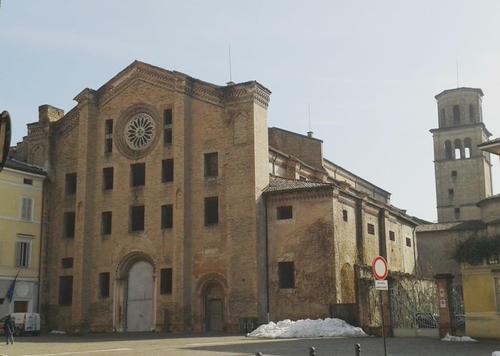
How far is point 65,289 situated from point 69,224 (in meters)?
4.13

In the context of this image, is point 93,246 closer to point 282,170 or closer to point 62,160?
point 62,160

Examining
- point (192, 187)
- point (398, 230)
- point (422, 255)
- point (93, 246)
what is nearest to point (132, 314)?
point (93, 246)

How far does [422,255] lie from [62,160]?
107 feet

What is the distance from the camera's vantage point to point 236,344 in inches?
936

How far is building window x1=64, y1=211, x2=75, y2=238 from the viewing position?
3988 cm

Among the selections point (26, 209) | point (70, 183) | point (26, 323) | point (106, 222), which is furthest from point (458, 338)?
point (26, 209)

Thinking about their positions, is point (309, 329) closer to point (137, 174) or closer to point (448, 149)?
point (137, 174)

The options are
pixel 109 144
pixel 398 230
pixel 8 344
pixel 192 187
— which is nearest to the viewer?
pixel 8 344

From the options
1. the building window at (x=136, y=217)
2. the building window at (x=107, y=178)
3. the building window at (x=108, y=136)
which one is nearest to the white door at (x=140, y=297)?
the building window at (x=136, y=217)

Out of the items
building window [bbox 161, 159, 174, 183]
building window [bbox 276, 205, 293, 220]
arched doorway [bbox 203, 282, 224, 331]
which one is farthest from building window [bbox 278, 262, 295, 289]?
building window [bbox 161, 159, 174, 183]

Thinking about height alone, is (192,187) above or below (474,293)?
above

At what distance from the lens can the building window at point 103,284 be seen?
37.8 metres

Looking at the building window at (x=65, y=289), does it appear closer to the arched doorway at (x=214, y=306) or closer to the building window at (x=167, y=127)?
the arched doorway at (x=214, y=306)

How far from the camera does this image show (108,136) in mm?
40375
